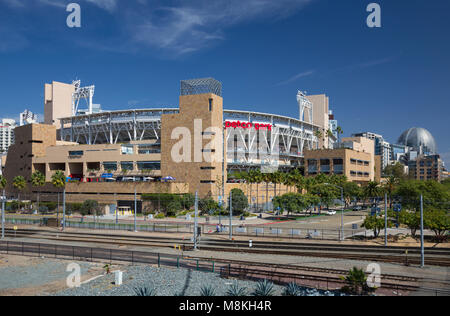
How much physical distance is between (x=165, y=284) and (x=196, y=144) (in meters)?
66.7

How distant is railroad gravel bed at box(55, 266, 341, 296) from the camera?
85.0 ft

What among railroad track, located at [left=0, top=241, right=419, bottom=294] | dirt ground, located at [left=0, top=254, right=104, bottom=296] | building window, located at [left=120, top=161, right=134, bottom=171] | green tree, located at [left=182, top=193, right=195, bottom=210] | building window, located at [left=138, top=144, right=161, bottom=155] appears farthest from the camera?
building window, located at [left=138, top=144, right=161, bottom=155]

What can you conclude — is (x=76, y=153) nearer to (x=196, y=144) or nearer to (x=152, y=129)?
(x=152, y=129)

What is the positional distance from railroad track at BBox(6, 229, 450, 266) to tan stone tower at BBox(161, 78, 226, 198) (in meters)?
38.4

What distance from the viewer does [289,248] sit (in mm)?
45281

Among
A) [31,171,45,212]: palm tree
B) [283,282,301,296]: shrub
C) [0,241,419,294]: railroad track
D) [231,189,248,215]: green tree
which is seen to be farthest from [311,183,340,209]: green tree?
[31,171,45,212]: palm tree

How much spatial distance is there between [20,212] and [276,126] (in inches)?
3654

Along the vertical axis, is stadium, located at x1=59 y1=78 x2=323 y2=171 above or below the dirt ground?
above

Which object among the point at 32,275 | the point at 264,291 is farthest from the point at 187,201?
the point at 264,291

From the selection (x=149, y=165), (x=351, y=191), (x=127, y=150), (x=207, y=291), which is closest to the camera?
(x=207, y=291)

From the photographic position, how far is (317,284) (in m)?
27.5

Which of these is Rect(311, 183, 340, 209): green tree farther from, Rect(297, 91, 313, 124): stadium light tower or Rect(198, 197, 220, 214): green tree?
Rect(297, 91, 313, 124): stadium light tower
